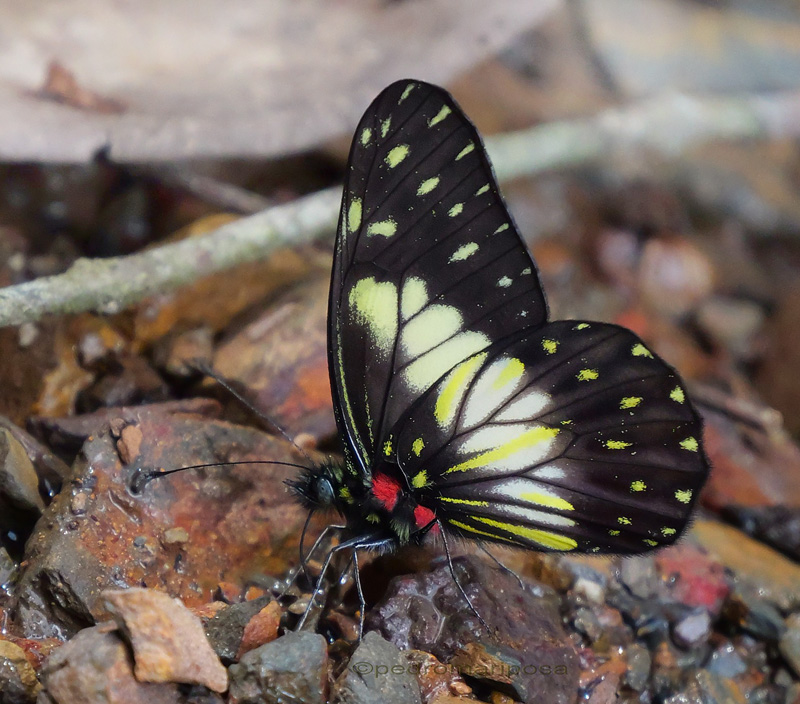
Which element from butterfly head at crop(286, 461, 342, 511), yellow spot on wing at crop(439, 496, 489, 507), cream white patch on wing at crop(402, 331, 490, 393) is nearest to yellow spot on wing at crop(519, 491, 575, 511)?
yellow spot on wing at crop(439, 496, 489, 507)

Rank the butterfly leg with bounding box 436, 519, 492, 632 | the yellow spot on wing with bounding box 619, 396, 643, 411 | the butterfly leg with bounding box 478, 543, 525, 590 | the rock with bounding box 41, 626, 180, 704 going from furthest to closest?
the butterfly leg with bounding box 478, 543, 525, 590 < the yellow spot on wing with bounding box 619, 396, 643, 411 < the butterfly leg with bounding box 436, 519, 492, 632 < the rock with bounding box 41, 626, 180, 704

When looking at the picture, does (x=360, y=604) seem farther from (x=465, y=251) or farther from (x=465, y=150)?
(x=465, y=150)

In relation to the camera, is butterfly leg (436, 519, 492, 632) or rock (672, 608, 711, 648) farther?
rock (672, 608, 711, 648)

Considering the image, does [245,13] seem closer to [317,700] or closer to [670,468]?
[670,468]

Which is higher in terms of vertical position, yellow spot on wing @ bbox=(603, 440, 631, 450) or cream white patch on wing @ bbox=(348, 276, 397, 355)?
cream white patch on wing @ bbox=(348, 276, 397, 355)

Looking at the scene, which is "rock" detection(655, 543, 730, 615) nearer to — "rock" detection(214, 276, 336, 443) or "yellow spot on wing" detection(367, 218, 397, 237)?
"rock" detection(214, 276, 336, 443)

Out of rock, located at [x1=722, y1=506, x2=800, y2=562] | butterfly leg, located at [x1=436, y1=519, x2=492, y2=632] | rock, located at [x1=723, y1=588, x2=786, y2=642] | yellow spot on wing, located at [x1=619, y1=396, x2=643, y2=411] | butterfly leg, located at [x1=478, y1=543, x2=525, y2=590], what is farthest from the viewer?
rock, located at [x1=722, y1=506, x2=800, y2=562]

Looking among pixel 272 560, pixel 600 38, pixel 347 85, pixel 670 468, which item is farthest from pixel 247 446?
pixel 600 38

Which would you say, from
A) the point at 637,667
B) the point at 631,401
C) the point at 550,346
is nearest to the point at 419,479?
the point at 550,346
